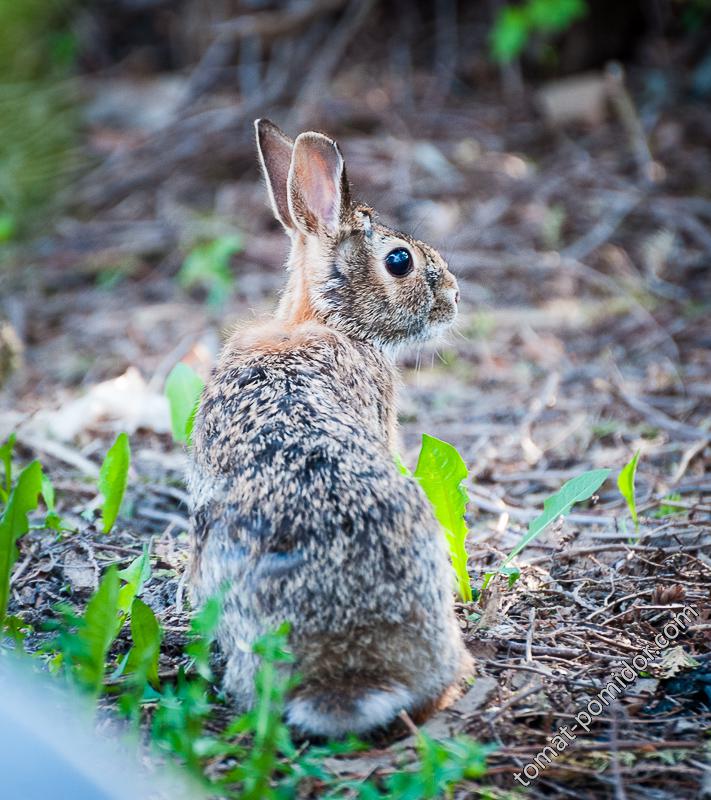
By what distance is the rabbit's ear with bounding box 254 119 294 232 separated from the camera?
4.08 m

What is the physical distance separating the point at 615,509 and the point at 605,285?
312cm

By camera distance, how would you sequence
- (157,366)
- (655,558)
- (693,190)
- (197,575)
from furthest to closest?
(693,190)
(157,366)
(655,558)
(197,575)

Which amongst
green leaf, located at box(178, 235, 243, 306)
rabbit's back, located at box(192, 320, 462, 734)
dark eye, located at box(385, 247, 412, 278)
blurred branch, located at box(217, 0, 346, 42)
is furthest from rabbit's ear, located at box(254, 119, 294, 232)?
blurred branch, located at box(217, 0, 346, 42)

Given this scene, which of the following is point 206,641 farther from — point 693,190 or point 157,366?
point 693,190

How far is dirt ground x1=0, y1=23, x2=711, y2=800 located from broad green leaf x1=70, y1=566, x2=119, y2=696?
2.17 feet

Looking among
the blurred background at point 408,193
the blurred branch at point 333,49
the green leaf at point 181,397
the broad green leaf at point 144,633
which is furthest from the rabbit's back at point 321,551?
the blurred branch at point 333,49

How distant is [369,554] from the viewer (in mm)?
2715

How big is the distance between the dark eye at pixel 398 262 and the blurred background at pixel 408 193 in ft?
3.29

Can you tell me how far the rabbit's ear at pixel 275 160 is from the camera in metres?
4.08

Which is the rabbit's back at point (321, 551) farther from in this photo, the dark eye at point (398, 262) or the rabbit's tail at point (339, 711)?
the dark eye at point (398, 262)

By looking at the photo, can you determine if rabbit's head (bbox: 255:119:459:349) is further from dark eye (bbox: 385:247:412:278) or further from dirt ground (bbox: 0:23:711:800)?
dirt ground (bbox: 0:23:711:800)

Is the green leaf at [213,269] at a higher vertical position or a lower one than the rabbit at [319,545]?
lower

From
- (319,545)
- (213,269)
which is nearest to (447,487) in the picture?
(319,545)

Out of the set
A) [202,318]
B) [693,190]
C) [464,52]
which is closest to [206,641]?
[202,318]
